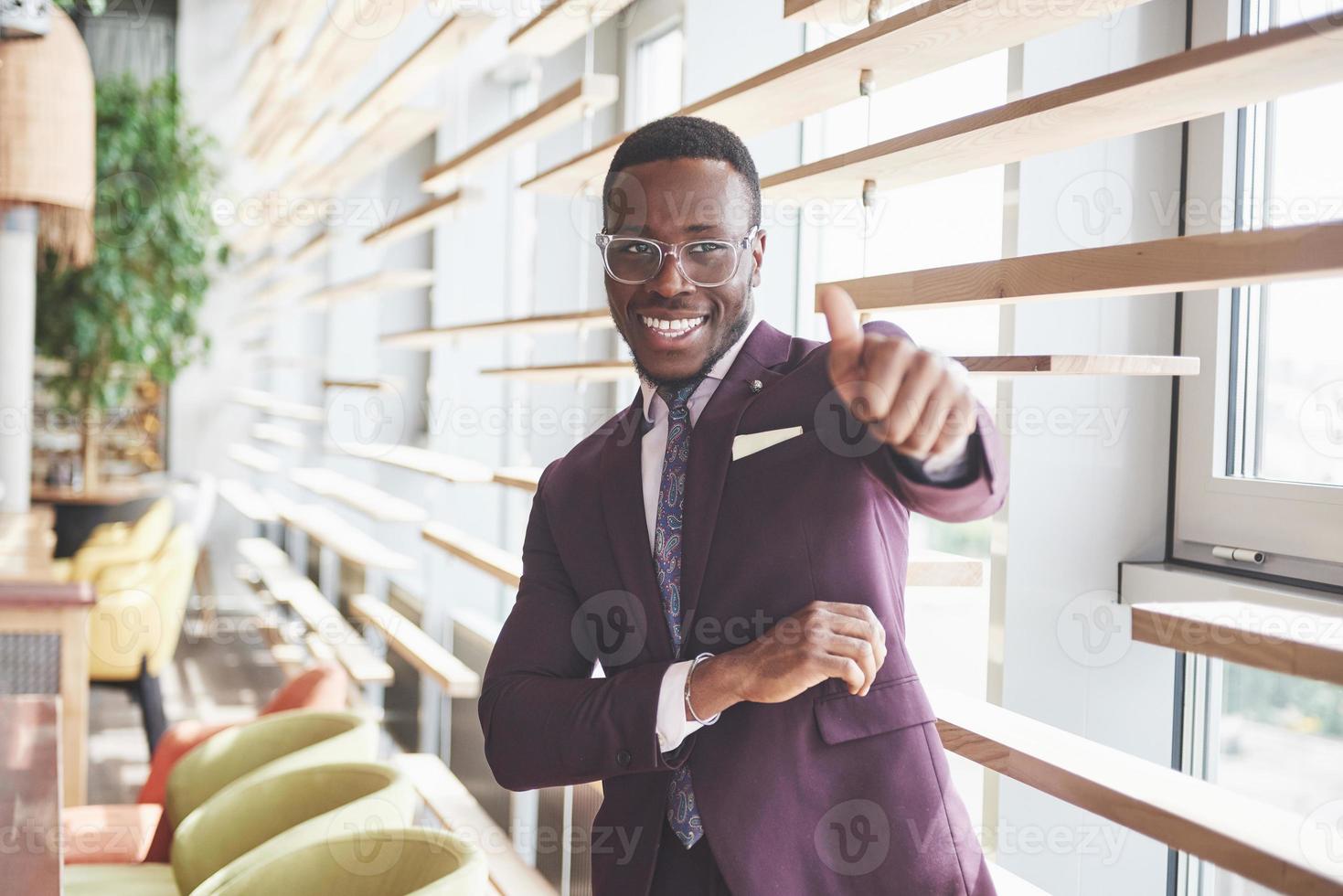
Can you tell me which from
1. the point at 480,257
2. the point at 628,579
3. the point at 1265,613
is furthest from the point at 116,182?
the point at 1265,613

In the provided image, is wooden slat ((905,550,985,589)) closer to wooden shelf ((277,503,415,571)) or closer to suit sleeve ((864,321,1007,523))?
suit sleeve ((864,321,1007,523))

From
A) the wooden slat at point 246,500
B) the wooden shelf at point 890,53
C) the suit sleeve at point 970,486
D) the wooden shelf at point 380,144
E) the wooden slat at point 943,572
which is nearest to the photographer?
the suit sleeve at point 970,486

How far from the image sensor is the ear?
4.55ft

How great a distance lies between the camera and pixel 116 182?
725cm

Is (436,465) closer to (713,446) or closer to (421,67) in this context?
(421,67)

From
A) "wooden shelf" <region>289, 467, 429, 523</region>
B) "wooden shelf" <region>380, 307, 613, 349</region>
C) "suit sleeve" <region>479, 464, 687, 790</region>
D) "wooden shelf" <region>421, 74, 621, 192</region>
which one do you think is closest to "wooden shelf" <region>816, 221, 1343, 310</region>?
"suit sleeve" <region>479, 464, 687, 790</region>

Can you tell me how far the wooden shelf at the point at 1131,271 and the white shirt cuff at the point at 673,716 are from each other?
54 centimetres

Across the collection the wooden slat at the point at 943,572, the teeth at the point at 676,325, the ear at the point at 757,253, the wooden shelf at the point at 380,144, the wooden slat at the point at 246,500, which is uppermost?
the wooden shelf at the point at 380,144

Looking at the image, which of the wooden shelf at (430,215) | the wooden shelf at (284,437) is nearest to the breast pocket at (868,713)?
the wooden shelf at (430,215)

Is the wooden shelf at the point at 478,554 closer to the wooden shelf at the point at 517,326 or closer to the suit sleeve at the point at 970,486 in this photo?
the wooden shelf at the point at 517,326

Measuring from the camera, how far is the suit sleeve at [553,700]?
48.3 inches

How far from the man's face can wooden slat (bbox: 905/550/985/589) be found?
454 mm

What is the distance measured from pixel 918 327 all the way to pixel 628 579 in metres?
1.10

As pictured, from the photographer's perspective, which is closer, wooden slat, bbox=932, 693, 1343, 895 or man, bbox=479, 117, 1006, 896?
wooden slat, bbox=932, 693, 1343, 895
